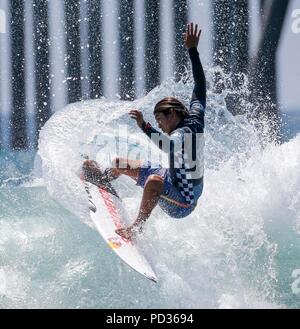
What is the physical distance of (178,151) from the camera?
12.5 feet

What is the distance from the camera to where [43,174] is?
16.5 ft

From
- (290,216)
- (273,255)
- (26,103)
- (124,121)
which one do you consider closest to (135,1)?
(26,103)

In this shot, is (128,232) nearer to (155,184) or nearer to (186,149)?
(155,184)

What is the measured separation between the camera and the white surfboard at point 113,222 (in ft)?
12.0

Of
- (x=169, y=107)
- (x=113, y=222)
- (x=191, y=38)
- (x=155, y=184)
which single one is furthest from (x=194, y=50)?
(x=113, y=222)

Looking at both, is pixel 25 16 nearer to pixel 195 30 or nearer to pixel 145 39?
pixel 145 39

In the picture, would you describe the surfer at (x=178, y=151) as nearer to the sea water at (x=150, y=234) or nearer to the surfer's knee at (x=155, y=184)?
the surfer's knee at (x=155, y=184)

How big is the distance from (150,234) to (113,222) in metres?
0.37

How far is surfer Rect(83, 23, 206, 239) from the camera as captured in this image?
12.7 ft

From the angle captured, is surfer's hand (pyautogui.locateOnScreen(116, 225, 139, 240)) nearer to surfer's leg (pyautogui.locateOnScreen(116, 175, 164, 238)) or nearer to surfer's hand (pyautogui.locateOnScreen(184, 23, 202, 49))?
surfer's leg (pyautogui.locateOnScreen(116, 175, 164, 238))

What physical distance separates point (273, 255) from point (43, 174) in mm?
1835

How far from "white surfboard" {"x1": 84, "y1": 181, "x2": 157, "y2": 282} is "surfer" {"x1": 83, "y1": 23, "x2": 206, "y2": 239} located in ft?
0.27

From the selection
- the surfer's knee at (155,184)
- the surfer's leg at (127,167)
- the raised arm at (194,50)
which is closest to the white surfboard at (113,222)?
the surfer's leg at (127,167)

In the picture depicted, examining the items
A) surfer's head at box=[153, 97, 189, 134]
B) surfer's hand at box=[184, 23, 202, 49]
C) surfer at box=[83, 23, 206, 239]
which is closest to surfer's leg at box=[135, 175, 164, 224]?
Answer: surfer at box=[83, 23, 206, 239]
